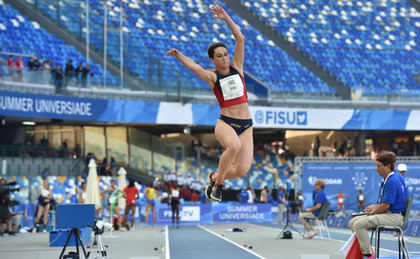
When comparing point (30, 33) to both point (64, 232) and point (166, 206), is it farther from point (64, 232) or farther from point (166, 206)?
point (64, 232)

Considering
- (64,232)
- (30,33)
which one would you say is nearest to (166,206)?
(30,33)

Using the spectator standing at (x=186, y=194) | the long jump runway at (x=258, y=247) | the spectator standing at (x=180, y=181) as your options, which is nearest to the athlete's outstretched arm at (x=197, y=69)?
the long jump runway at (x=258, y=247)

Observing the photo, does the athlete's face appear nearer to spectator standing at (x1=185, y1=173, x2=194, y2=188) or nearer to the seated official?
the seated official

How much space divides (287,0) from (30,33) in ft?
55.0

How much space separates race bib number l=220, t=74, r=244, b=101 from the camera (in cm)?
816

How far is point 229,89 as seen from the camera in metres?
8.15

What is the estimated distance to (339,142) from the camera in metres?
39.1

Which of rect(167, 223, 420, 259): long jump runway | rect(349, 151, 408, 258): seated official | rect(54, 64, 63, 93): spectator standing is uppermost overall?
rect(54, 64, 63, 93): spectator standing

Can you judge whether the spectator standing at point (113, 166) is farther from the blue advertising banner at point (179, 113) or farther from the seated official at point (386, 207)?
the seated official at point (386, 207)

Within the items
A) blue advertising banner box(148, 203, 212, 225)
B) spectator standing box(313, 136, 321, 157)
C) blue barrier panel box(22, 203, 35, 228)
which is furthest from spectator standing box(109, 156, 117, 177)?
spectator standing box(313, 136, 321, 157)

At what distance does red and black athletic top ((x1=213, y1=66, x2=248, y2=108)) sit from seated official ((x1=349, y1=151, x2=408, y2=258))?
2.36 meters

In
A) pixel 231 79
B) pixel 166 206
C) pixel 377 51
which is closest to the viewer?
pixel 231 79

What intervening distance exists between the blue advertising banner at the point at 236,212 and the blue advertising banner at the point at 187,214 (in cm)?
116

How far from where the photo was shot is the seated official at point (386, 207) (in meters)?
9.28
